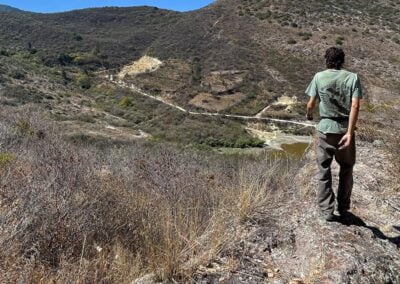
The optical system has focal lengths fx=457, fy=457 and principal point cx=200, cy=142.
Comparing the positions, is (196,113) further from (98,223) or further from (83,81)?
(98,223)

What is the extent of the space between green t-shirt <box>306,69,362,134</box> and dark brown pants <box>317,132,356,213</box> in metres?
0.10

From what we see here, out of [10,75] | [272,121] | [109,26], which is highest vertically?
[109,26]

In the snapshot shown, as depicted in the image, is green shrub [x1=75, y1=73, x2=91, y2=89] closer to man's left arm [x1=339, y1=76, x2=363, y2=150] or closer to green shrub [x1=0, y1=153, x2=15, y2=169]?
green shrub [x1=0, y1=153, x2=15, y2=169]

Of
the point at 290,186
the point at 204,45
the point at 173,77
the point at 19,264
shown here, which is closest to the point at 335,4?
the point at 204,45

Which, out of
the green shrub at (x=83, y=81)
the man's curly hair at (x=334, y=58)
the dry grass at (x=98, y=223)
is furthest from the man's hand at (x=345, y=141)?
the green shrub at (x=83, y=81)

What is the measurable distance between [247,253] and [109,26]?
262 ft

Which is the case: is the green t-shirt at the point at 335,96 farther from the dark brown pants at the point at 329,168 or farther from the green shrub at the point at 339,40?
the green shrub at the point at 339,40

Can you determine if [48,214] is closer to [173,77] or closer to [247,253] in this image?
[247,253]

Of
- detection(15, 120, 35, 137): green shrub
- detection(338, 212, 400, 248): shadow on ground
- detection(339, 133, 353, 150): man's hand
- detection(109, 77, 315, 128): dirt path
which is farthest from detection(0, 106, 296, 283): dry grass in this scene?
detection(109, 77, 315, 128): dirt path

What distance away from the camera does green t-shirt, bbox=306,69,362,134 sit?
4184 mm

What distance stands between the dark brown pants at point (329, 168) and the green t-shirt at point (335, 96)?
10cm

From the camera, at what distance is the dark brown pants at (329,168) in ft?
14.3

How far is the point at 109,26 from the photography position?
79438 millimetres

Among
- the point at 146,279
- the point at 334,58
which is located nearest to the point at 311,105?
the point at 334,58
